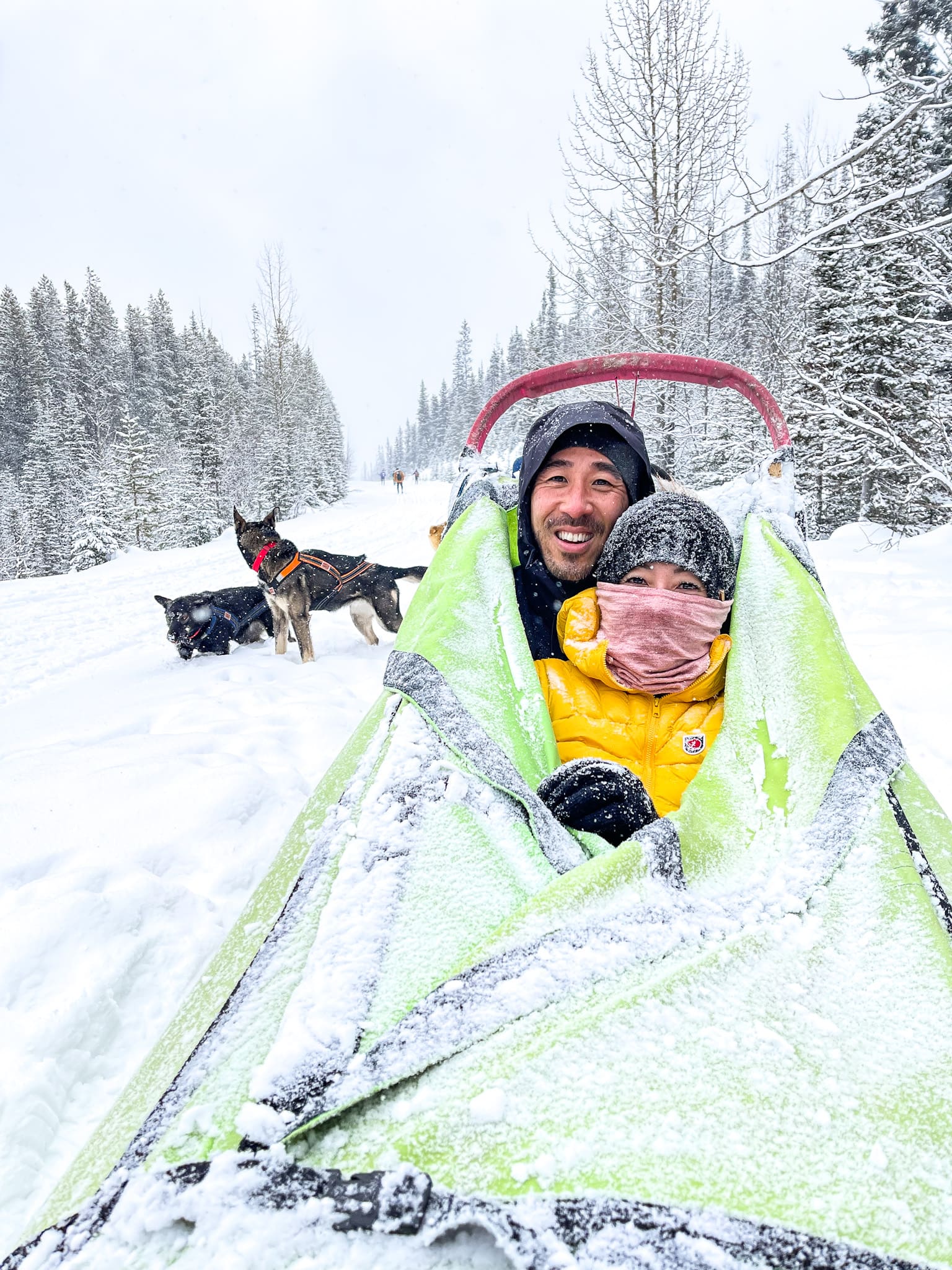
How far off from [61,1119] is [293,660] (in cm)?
454

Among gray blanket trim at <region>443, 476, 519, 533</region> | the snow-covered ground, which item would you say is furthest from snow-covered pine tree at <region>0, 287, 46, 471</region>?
Answer: gray blanket trim at <region>443, 476, 519, 533</region>

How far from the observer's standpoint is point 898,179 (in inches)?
424

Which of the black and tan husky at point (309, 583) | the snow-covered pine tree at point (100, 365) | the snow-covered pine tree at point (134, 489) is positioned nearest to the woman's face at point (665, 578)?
the black and tan husky at point (309, 583)

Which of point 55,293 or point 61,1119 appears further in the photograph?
point 55,293

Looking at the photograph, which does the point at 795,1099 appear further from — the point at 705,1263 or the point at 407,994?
the point at 407,994

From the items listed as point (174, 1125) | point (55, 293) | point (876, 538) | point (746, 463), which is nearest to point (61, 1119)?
point (174, 1125)

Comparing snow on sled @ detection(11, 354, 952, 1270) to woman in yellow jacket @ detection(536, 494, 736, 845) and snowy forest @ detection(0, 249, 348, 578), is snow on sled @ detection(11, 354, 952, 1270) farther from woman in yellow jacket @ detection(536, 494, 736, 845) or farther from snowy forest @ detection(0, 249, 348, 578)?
snowy forest @ detection(0, 249, 348, 578)

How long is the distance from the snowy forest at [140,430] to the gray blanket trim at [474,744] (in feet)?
89.9

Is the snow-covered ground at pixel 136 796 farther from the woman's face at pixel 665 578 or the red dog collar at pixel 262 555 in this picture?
the woman's face at pixel 665 578

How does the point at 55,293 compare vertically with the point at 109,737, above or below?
above

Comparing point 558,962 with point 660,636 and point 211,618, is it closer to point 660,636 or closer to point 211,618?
point 660,636

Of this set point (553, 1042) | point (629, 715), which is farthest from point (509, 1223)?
point (629, 715)

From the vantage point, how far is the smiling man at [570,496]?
2.64 m

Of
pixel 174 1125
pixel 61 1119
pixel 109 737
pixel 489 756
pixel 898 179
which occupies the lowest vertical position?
pixel 61 1119
